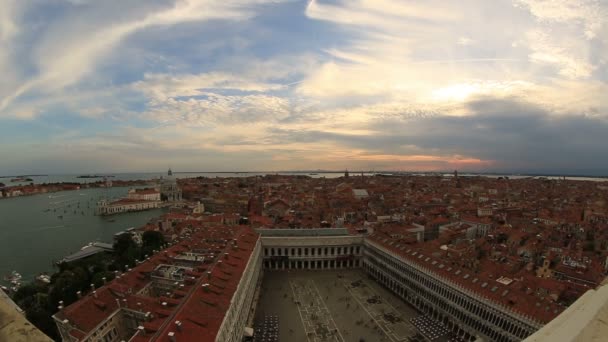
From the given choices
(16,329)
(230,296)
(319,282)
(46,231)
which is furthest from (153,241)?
(46,231)

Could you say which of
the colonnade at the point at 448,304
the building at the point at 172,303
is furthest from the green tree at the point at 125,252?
the colonnade at the point at 448,304

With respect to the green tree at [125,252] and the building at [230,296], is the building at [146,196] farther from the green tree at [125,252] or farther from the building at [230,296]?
the building at [230,296]

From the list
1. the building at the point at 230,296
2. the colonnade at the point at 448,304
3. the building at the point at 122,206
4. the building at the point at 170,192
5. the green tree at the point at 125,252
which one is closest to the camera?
the building at the point at 230,296

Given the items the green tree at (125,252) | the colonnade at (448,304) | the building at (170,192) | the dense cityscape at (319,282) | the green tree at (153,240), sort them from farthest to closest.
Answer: the building at (170,192)
the green tree at (153,240)
the green tree at (125,252)
the colonnade at (448,304)
the dense cityscape at (319,282)

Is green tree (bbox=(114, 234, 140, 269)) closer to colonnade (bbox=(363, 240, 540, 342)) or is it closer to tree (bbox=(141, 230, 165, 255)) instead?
tree (bbox=(141, 230, 165, 255))

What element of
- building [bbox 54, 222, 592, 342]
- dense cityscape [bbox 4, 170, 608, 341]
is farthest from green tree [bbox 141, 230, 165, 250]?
building [bbox 54, 222, 592, 342]
